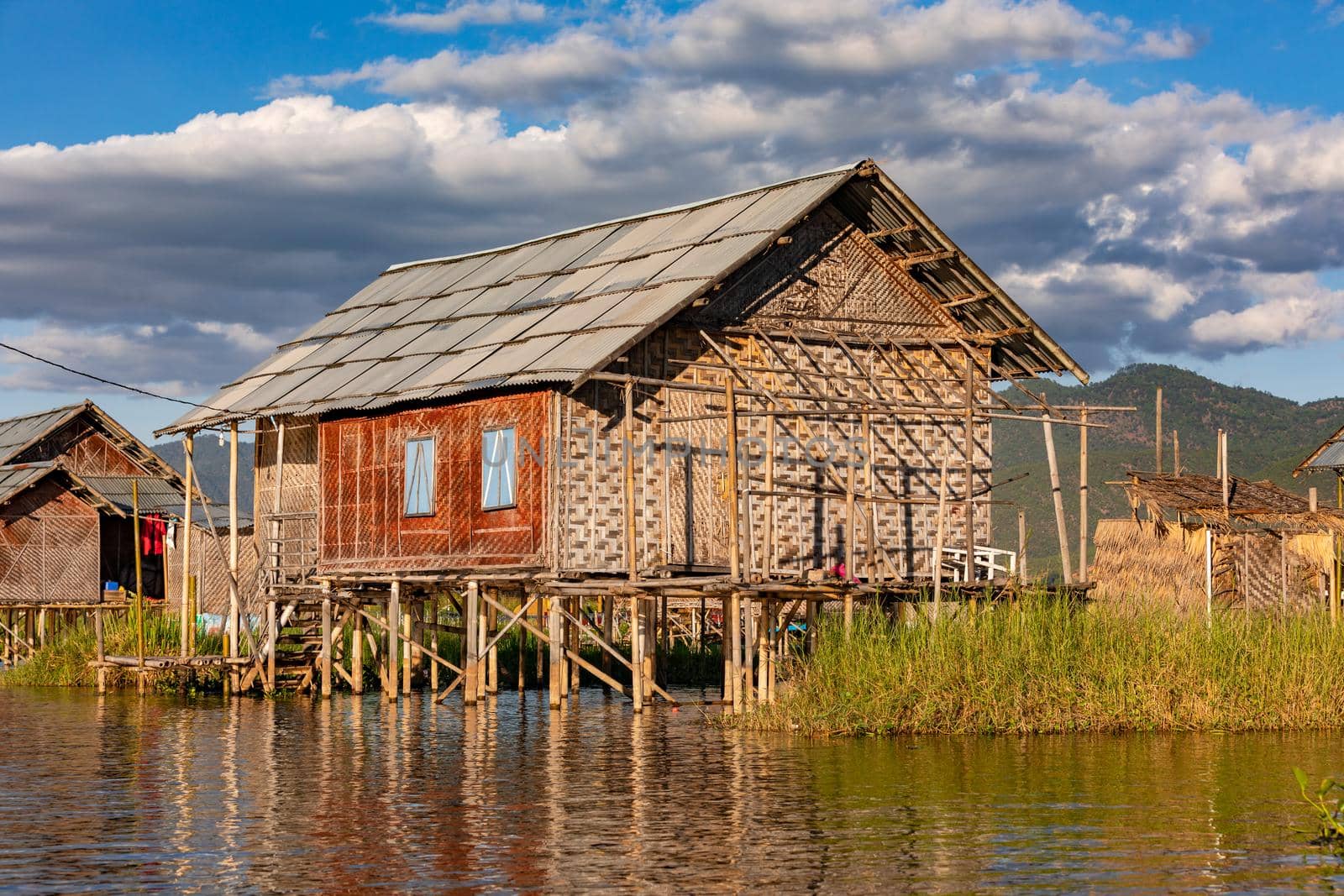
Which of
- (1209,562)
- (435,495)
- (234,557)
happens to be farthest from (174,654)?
(1209,562)

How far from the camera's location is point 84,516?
4278 cm

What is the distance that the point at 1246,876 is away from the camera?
12320 millimetres

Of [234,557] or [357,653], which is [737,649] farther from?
[234,557]

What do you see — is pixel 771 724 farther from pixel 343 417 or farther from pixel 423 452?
pixel 343 417

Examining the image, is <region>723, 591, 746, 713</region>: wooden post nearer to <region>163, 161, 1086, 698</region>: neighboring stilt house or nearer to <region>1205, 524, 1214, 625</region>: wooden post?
<region>163, 161, 1086, 698</region>: neighboring stilt house

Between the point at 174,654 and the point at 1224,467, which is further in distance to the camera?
the point at 174,654

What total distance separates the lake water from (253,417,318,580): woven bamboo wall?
7754 millimetres

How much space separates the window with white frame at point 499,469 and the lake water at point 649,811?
13.5 feet

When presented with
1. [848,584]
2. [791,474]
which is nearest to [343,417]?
[791,474]

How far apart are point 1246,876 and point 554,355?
15.3 metres

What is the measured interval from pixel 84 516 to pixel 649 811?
101 feet

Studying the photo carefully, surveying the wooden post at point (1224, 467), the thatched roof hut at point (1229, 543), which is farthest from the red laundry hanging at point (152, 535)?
the wooden post at point (1224, 467)

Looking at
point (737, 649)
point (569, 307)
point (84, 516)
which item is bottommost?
point (737, 649)

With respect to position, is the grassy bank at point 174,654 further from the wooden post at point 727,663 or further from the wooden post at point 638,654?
the wooden post at point 638,654
